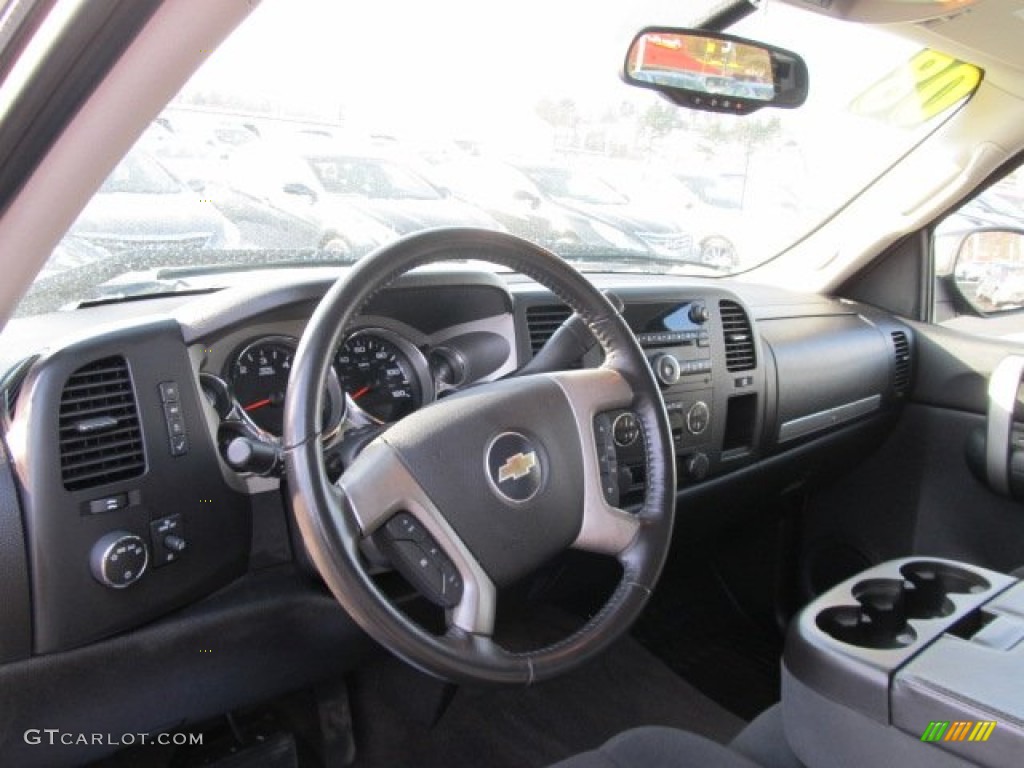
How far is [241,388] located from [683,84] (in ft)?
3.83

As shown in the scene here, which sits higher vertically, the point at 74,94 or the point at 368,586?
the point at 74,94

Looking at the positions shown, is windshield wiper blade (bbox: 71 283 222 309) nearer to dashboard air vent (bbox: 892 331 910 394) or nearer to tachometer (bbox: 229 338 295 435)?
tachometer (bbox: 229 338 295 435)

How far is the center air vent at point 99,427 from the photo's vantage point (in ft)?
4.84

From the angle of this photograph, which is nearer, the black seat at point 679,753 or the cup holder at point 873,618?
the black seat at point 679,753

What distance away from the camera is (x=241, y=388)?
5.82 feet

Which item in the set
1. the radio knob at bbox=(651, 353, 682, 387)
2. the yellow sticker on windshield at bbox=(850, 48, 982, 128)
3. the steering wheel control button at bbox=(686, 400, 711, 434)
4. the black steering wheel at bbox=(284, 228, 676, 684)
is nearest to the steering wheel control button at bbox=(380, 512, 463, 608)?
the black steering wheel at bbox=(284, 228, 676, 684)

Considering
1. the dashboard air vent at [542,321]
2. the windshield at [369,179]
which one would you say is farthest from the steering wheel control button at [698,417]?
the windshield at [369,179]

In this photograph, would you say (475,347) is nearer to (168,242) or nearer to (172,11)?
(168,242)

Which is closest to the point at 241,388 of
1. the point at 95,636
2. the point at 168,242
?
the point at 168,242

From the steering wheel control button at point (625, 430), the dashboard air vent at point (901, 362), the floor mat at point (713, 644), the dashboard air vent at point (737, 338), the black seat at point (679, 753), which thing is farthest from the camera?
the dashboard air vent at point (901, 362)

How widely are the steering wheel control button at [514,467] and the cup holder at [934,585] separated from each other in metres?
0.88

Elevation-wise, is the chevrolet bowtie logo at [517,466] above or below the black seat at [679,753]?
above

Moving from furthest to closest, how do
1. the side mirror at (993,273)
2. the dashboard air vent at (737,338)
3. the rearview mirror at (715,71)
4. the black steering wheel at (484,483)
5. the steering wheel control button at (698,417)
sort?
the side mirror at (993,273), the dashboard air vent at (737,338), the steering wheel control button at (698,417), the rearview mirror at (715,71), the black steering wheel at (484,483)

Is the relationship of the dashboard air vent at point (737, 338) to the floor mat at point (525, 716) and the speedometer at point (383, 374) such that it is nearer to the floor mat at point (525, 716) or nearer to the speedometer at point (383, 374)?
the floor mat at point (525, 716)
